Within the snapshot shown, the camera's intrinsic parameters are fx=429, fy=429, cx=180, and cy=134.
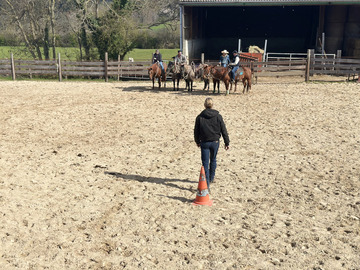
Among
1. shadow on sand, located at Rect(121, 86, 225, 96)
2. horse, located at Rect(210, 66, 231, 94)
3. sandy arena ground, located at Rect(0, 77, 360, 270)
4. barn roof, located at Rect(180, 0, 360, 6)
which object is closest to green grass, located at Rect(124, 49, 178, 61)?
barn roof, located at Rect(180, 0, 360, 6)

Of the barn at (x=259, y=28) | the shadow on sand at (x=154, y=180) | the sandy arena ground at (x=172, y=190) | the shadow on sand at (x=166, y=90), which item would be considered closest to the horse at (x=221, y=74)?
the shadow on sand at (x=166, y=90)

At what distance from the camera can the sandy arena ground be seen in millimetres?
6059

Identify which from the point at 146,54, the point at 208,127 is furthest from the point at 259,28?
the point at 208,127

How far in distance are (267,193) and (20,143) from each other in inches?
278

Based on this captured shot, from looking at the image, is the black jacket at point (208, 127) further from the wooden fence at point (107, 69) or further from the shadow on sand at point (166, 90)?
the wooden fence at point (107, 69)

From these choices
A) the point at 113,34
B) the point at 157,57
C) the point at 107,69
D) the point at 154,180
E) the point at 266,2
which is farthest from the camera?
the point at 113,34

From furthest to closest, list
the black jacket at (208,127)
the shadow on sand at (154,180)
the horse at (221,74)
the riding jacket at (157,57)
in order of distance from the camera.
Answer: the riding jacket at (157,57) < the horse at (221,74) < the shadow on sand at (154,180) < the black jacket at (208,127)

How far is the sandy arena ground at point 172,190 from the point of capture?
6059mm

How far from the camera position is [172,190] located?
8453mm

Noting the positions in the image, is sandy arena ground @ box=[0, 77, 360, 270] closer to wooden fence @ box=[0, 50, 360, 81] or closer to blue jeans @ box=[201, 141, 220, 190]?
blue jeans @ box=[201, 141, 220, 190]

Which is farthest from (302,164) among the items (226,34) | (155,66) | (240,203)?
(226,34)

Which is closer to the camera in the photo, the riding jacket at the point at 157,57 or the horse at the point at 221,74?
the horse at the point at 221,74

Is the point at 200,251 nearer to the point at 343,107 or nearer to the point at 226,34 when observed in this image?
the point at 343,107

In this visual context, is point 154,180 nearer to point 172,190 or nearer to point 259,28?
point 172,190
